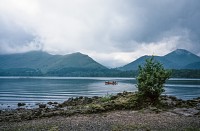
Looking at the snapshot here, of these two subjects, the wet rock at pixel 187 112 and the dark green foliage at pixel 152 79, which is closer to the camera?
the wet rock at pixel 187 112

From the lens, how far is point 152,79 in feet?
110

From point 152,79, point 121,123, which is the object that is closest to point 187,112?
point 152,79

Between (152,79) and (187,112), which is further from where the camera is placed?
(152,79)

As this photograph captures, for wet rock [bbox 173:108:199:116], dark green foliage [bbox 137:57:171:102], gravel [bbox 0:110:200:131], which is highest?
dark green foliage [bbox 137:57:171:102]

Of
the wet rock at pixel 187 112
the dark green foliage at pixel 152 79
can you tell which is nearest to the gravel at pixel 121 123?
the wet rock at pixel 187 112

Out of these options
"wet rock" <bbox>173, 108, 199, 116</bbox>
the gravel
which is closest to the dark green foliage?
"wet rock" <bbox>173, 108, 199, 116</bbox>

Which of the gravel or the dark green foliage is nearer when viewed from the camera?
the gravel

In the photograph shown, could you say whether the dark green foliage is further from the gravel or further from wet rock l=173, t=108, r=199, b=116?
the gravel

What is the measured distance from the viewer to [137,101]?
33562 mm

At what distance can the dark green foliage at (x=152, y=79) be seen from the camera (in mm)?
33344

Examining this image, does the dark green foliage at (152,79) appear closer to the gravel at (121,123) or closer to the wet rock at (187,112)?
the wet rock at (187,112)

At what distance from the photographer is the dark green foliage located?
33344 mm

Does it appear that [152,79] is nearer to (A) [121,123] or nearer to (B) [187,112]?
(B) [187,112]

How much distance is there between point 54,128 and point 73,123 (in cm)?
267
